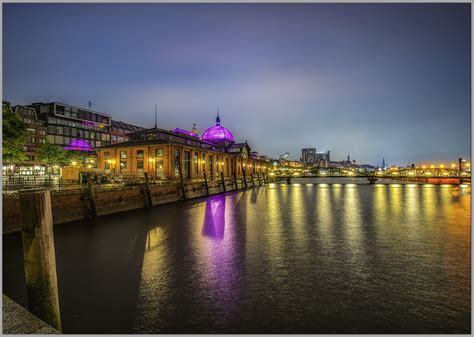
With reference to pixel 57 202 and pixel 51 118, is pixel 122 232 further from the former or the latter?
pixel 51 118

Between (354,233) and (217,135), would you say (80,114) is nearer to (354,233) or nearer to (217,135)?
(217,135)

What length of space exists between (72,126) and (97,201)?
9086cm

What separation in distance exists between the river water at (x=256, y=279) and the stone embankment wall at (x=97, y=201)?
1.28 meters

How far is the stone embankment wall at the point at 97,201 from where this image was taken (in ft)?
57.3

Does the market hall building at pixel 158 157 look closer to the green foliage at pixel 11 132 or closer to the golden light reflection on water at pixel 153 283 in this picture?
the green foliage at pixel 11 132

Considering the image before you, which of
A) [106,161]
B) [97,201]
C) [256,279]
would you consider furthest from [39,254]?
[106,161]

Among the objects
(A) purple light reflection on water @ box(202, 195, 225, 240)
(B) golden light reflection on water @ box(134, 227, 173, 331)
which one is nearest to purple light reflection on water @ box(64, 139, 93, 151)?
(A) purple light reflection on water @ box(202, 195, 225, 240)

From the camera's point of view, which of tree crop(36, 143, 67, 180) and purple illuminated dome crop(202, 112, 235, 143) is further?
purple illuminated dome crop(202, 112, 235, 143)

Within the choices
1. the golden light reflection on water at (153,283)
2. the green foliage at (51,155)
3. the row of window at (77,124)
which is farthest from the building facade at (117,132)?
the golden light reflection on water at (153,283)

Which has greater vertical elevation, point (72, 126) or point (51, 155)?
point (72, 126)

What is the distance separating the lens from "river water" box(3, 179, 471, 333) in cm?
834

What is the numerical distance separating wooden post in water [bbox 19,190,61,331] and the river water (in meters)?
1.80

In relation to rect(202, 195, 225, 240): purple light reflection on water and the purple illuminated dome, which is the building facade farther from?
rect(202, 195, 225, 240): purple light reflection on water

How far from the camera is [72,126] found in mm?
100438
